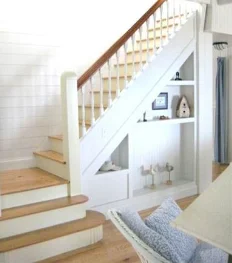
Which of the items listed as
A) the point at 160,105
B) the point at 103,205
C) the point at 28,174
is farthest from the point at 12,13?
the point at 103,205

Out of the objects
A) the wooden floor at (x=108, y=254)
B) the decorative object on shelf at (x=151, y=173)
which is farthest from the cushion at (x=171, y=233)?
the decorative object on shelf at (x=151, y=173)

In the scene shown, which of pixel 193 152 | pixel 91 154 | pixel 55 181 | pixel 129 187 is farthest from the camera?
pixel 193 152

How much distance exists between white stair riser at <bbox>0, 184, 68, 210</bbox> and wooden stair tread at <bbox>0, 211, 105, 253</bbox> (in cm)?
33

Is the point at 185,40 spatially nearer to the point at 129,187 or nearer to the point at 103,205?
the point at 129,187

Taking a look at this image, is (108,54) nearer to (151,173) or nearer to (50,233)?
(151,173)

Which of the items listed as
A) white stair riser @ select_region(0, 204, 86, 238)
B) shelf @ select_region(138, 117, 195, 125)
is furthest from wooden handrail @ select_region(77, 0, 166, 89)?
white stair riser @ select_region(0, 204, 86, 238)

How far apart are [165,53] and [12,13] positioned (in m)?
2.00

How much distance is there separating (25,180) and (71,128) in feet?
2.60

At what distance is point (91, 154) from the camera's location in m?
4.01

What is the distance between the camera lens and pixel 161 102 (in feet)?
16.0

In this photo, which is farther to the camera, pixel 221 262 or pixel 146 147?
pixel 146 147

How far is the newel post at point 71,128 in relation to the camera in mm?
3581

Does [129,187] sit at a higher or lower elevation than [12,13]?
lower

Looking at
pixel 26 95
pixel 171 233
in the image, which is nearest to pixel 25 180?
pixel 26 95
